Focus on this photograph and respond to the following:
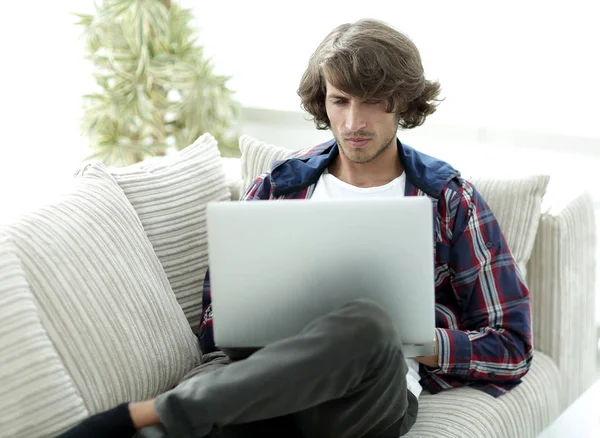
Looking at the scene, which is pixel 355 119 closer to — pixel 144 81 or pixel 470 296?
pixel 470 296

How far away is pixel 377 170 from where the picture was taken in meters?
1.89

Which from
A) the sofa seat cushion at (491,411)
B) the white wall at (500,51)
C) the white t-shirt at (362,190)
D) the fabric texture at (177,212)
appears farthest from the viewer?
the white wall at (500,51)

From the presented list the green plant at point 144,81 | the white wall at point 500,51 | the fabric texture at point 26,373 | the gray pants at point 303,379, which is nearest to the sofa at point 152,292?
the fabric texture at point 26,373

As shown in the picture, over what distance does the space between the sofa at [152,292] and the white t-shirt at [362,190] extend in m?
0.07

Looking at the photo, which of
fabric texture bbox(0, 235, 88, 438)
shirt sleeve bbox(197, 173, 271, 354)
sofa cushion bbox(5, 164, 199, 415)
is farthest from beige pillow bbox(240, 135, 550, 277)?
fabric texture bbox(0, 235, 88, 438)

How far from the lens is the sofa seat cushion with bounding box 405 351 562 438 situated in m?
1.63

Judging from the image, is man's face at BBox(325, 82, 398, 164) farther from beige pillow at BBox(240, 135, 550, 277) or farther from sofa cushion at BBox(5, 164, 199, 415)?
sofa cushion at BBox(5, 164, 199, 415)

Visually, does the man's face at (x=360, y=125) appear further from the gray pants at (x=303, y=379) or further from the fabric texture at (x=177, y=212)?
the gray pants at (x=303, y=379)

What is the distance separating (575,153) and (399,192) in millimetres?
1073

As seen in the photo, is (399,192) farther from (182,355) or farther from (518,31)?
(518,31)

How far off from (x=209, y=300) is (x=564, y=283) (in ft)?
2.69

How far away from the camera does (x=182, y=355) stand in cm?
175

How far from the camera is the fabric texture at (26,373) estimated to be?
138 cm

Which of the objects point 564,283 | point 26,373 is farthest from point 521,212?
point 26,373
